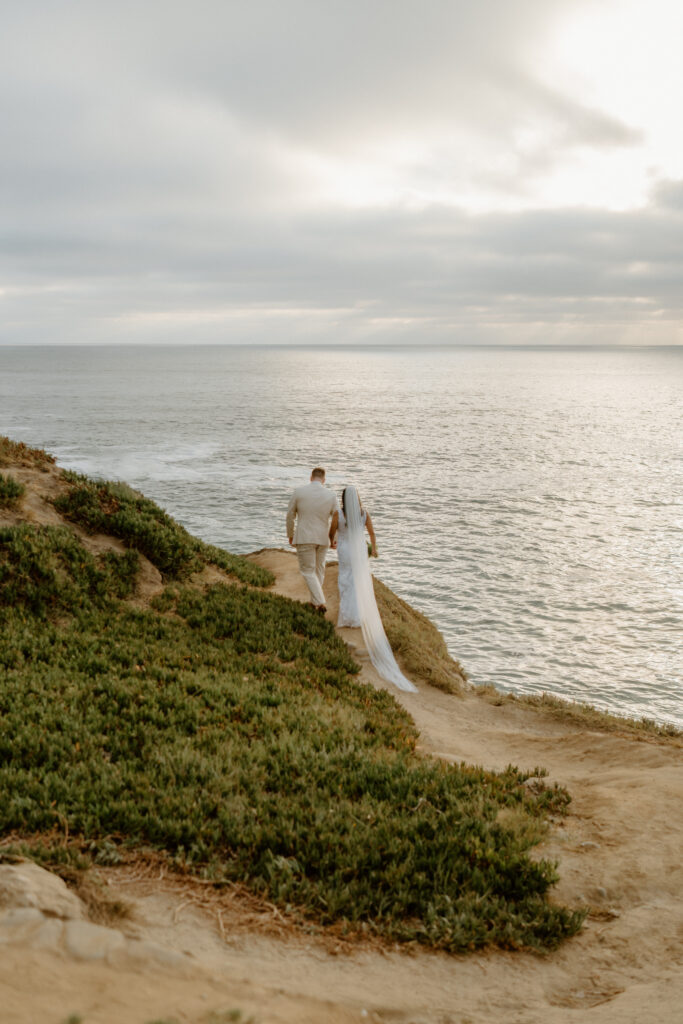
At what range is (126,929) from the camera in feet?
17.0

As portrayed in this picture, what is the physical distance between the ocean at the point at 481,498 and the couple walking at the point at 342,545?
7.40 m

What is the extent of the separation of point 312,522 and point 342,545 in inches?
39.8

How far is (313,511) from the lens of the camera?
48.9 ft

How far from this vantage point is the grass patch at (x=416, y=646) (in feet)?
48.2

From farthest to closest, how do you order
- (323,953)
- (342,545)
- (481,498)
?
(481,498) → (342,545) → (323,953)

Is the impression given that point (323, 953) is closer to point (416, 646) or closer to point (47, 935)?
point (47, 935)

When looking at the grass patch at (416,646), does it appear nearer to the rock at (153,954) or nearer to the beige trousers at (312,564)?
the beige trousers at (312,564)

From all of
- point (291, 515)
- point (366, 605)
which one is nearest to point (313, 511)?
point (291, 515)

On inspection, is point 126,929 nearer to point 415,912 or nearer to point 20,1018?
point 20,1018

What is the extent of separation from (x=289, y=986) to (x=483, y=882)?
2369 mm

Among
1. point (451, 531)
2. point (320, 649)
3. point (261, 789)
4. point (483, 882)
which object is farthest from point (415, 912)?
point (451, 531)

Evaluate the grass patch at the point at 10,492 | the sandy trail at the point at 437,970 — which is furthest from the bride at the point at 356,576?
the grass patch at the point at 10,492

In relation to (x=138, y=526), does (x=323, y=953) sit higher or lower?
lower

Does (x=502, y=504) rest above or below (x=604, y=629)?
above
